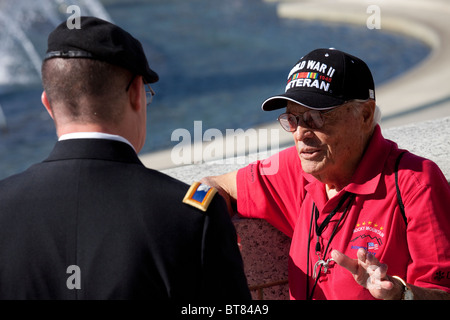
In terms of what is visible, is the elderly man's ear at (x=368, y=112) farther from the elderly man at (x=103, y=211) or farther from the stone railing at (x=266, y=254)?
the elderly man at (x=103, y=211)

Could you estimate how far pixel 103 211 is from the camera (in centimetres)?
158

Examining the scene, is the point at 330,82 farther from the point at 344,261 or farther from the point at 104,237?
the point at 104,237

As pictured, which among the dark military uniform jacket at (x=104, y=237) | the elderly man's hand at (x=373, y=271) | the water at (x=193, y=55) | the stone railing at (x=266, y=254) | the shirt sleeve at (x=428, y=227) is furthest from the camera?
the water at (x=193, y=55)

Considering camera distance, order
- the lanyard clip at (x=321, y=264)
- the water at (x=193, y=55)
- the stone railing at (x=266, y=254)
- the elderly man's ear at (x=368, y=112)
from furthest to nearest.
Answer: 1. the water at (x=193, y=55)
2. the stone railing at (x=266, y=254)
3. the elderly man's ear at (x=368, y=112)
4. the lanyard clip at (x=321, y=264)

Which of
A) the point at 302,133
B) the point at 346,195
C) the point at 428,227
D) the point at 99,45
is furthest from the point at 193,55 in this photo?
the point at 99,45

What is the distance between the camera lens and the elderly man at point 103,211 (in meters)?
1.57

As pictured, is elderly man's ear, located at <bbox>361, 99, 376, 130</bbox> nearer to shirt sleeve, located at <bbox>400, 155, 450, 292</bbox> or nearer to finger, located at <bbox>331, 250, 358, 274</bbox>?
shirt sleeve, located at <bbox>400, 155, 450, 292</bbox>

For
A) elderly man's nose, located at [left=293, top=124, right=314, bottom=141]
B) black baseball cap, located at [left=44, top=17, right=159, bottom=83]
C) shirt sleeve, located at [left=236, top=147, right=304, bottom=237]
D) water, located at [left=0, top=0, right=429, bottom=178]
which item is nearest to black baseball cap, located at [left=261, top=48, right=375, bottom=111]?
elderly man's nose, located at [left=293, top=124, right=314, bottom=141]

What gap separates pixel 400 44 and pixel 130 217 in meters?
11.9

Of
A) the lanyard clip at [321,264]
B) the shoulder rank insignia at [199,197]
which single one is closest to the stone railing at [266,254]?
the lanyard clip at [321,264]

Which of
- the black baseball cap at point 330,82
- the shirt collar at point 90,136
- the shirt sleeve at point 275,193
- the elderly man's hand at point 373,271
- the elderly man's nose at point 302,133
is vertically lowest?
the elderly man's hand at point 373,271

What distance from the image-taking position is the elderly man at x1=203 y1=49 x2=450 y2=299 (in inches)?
87.7

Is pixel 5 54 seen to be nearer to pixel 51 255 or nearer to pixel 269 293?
pixel 269 293

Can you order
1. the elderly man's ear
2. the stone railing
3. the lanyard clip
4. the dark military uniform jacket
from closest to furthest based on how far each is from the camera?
the dark military uniform jacket, the lanyard clip, the elderly man's ear, the stone railing
